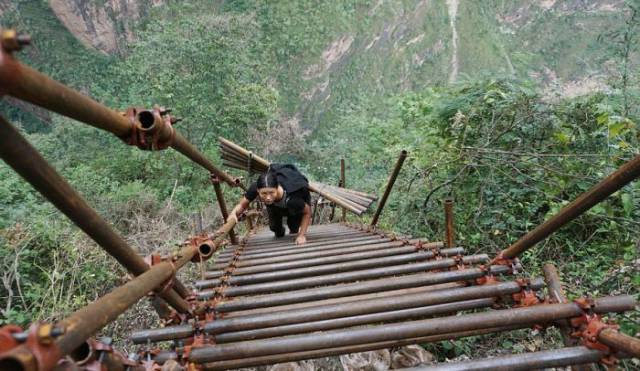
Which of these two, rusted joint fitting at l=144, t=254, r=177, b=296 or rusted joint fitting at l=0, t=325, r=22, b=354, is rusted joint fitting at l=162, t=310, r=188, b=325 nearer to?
rusted joint fitting at l=144, t=254, r=177, b=296

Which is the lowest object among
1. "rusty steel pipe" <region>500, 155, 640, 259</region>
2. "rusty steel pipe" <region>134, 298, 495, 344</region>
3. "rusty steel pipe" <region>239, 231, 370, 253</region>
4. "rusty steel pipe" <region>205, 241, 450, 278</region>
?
"rusty steel pipe" <region>134, 298, 495, 344</region>

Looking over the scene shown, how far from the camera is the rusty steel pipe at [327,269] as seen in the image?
2000 mm

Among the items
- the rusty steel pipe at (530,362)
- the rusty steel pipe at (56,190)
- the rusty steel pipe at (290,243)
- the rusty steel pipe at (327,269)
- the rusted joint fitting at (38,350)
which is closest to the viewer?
the rusted joint fitting at (38,350)

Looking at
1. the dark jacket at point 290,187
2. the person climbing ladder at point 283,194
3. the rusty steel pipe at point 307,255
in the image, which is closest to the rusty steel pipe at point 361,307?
the rusty steel pipe at point 307,255

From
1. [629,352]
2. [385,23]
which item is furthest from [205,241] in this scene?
[385,23]

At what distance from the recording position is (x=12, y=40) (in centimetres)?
65

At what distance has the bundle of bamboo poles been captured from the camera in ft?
13.6

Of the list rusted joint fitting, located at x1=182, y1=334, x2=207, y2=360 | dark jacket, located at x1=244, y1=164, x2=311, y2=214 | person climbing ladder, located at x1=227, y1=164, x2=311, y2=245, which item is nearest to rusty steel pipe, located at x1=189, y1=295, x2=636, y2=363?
rusted joint fitting, located at x1=182, y1=334, x2=207, y2=360

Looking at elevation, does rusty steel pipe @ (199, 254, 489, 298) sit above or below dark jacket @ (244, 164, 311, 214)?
below

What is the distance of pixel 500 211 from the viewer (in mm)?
3631

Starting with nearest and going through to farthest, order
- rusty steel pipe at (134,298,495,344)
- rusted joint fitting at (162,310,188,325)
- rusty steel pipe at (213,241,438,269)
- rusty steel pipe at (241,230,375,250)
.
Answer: rusty steel pipe at (134,298,495,344)
rusted joint fitting at (162,310,188,325)
rusty steel pipe at (213,241,438,269)
rusty steel pipe at (241,230,375,250)

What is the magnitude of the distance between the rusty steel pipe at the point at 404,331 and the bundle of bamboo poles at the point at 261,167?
2703 mm

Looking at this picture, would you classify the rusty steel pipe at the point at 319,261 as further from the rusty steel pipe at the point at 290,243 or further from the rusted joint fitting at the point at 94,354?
the rusted joint fitting at the point at 94,354

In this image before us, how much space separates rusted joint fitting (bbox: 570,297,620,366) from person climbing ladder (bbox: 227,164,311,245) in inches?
90.0
